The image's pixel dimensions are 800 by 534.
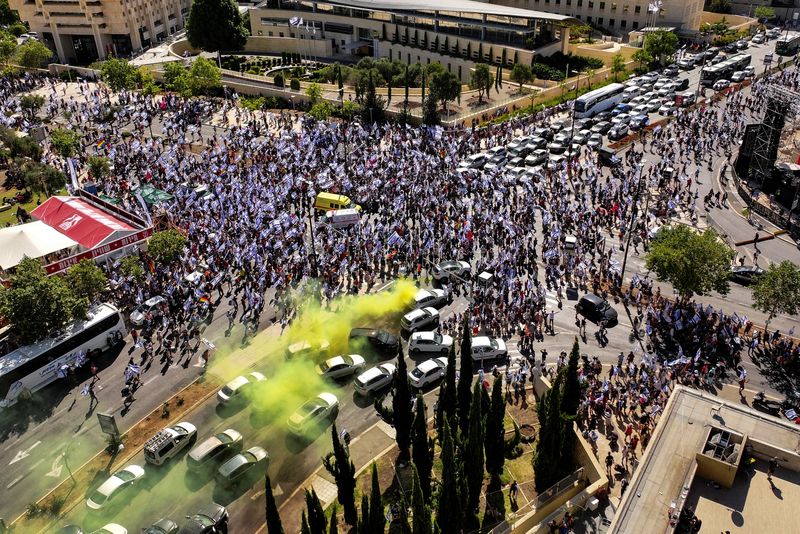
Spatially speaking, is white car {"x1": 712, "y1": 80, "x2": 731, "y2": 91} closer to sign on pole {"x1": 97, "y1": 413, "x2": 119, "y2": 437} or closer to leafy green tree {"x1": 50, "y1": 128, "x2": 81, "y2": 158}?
leafy green tree {"x1": 50, "y1": 128, "x2": 81, "y2": 158}

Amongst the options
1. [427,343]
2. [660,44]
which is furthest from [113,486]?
[660,44]

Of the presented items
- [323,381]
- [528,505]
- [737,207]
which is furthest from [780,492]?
[737,207]

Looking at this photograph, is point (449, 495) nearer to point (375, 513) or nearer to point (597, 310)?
point (375, 513)

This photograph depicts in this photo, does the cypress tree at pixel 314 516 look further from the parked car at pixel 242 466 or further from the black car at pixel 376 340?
the black car at pixel 376 340

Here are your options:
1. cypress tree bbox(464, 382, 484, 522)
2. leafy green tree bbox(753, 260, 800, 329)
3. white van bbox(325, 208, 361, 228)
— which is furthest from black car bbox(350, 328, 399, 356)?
leafy green tree bbox(753, 260, 800, 329)

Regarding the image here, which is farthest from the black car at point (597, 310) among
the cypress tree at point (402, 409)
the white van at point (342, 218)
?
the white van at point (342, 218)

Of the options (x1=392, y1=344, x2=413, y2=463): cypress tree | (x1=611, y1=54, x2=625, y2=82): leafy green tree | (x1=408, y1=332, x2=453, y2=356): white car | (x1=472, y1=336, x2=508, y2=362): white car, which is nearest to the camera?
(x1=392, y1=344, x2=413, y2=463): cypress tree
